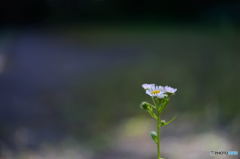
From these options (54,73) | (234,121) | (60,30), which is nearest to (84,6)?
(60,30)

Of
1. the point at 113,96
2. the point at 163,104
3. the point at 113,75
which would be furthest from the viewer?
the point at 113,75

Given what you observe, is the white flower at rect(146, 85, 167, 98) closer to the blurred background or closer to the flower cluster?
the flower cluster

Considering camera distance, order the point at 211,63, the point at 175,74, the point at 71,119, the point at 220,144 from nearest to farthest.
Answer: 1. the point at 220,144
2. the point at 71,119
3. the point at 175,74
4. the point at 211,63

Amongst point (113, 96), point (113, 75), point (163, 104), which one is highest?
point (113, 75)

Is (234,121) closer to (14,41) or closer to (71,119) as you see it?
(71,119)

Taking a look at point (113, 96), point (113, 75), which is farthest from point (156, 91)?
point (113, 75)

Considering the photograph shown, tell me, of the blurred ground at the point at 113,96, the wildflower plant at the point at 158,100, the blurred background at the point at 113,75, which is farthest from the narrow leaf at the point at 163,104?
the blurred background at the point at 113,75

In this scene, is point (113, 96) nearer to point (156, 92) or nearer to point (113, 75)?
point (113, 75)

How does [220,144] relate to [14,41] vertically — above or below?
below

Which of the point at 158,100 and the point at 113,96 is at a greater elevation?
the point at 113,96

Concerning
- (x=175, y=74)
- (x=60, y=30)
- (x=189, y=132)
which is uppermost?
(x=60, y=30)
